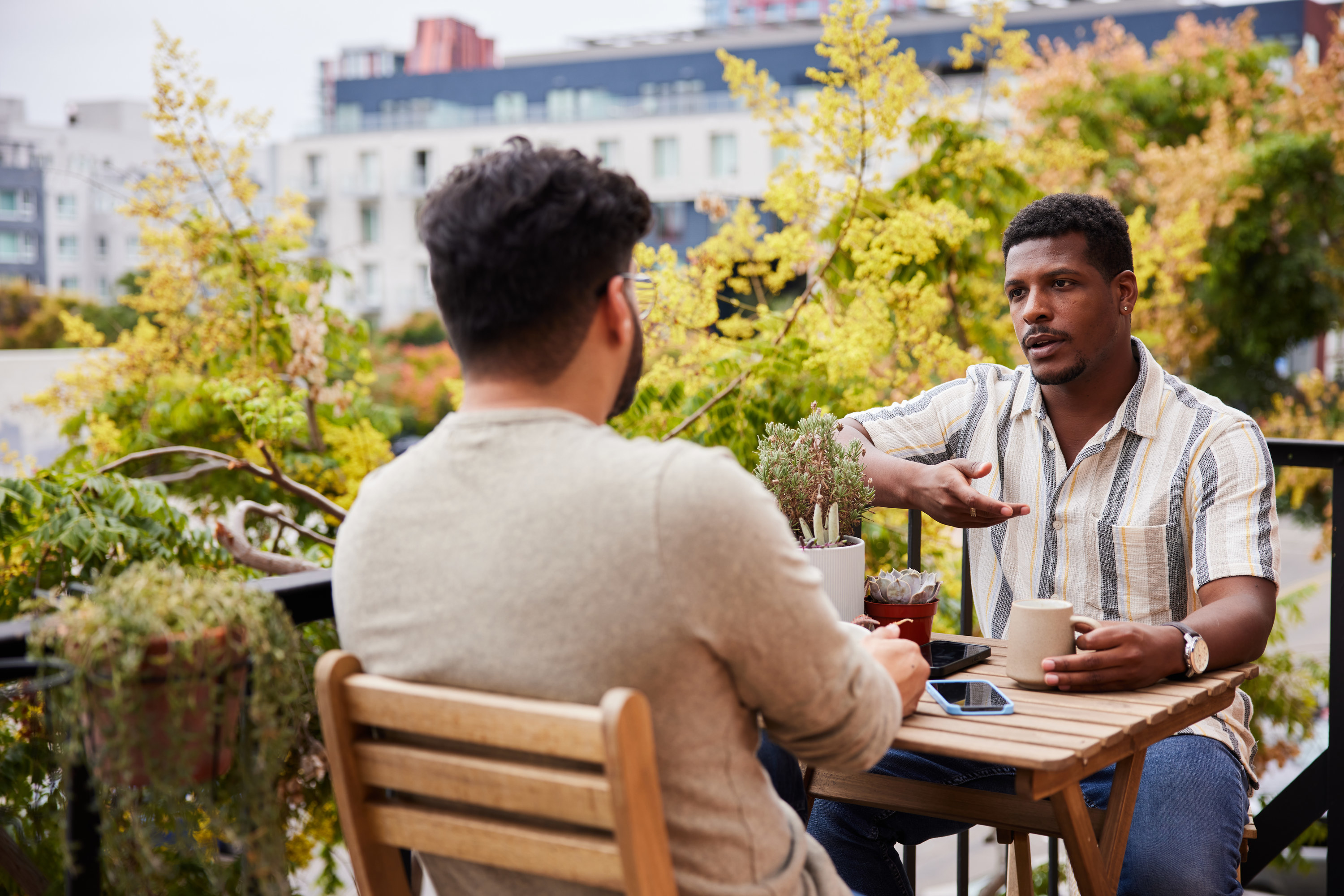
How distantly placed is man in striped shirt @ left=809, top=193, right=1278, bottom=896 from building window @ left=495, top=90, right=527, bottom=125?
1580 inches

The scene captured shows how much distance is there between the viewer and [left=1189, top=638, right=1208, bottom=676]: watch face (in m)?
1.64

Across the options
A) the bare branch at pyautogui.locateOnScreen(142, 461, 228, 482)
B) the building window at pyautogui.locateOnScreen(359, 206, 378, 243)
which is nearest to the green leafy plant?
the bare branch at pyautogui.locateOnScreen(142, 461, 228, 482)

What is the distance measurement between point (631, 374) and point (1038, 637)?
74cm

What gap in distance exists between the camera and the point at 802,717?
116 cm

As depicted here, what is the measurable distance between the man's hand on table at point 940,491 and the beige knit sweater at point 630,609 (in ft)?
2.32

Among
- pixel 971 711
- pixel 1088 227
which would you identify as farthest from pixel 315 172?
pixel 971 711

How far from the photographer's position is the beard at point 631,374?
4.21ft

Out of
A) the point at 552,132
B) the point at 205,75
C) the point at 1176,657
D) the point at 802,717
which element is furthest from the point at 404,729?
the point at 552,132

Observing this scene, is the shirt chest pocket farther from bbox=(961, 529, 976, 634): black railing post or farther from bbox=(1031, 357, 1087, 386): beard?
bbox=(961, 529, 976, 634): black railing post

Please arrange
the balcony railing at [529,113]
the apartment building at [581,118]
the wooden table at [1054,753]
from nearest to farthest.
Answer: the wooden table at [1054,753] → the apartment building at [581,118] → the balcony railing at [529,113]

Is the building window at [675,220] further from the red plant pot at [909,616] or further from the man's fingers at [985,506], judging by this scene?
the red plant pot at [909,616]

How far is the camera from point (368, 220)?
1649 inches

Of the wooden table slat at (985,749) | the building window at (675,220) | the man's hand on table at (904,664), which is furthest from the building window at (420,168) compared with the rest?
the wooden table slat at (985,749)

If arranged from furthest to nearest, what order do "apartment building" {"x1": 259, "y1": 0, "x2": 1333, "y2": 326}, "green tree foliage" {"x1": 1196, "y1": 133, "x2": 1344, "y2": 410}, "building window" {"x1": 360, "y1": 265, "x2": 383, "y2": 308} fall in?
1. "building window" {"x1": 360, "y1": 265, "x2": 383, "y2": 308}
2. "apartment building" {"x1": 259, "y1": 0, "x2": 1333, "y2": 326}
3. "green tree foliage" {"x1": 1196, "y1": 133, "x2": 1344, "y2": 410}
